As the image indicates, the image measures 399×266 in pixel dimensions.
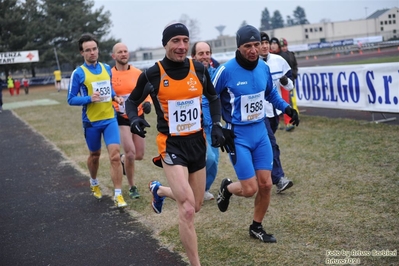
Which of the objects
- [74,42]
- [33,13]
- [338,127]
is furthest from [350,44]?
[338,127]

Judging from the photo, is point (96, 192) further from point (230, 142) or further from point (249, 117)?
point (249, 117)

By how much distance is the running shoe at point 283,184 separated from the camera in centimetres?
727

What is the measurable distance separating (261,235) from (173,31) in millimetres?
2332

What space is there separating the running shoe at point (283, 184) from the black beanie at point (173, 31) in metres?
3.22

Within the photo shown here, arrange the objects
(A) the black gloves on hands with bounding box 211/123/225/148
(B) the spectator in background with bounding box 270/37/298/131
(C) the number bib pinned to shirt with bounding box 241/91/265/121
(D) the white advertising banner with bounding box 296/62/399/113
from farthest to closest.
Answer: (D) the white advertising banner with bounding box 296/62/399/113 < (B) the spectator in background with bounding box 270/37/298/131 < (C) the number bib pinned to shirt with bounding box 241/91/265/121 < (A) the black gloves on hands with bounding box 211/123/225/148

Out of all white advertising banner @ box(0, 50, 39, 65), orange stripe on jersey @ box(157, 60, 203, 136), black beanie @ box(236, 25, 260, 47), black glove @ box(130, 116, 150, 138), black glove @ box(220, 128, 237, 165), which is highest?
white advertising banner @ box(0, 50, 39, 65)

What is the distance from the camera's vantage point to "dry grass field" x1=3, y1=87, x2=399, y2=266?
16.7ft

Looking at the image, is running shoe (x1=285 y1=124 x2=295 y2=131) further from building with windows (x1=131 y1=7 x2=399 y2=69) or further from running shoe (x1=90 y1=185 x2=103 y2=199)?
building with windows (x1=131 y1=7 x2=399 y2=69)

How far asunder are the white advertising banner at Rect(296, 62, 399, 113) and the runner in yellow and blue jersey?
6909 mm

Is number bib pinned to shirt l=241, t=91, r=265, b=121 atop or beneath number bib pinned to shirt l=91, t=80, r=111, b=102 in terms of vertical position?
beneath

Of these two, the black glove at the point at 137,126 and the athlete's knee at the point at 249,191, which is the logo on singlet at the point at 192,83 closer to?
the black glove at the point at 137,126

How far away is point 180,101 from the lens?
190 inches

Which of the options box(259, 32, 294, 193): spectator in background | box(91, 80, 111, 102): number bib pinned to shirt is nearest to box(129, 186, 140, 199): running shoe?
box(91, 80, 111, 102): number bib pinned to shirt

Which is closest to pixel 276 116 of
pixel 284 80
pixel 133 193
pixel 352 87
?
pixel 284 80
